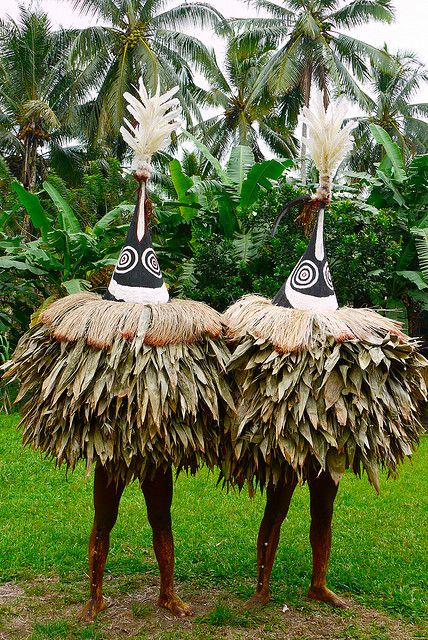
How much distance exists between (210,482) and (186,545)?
1991 millimetres

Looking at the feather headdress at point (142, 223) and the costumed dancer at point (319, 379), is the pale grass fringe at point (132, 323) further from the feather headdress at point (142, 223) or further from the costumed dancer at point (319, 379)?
the costumed dancer at point (319, 379)

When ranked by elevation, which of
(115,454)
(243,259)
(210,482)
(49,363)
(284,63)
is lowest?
(210,482)

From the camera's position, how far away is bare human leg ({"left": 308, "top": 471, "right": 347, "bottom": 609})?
339cm

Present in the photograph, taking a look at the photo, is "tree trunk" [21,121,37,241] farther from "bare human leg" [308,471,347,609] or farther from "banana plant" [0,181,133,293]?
"bare human leg" [308,471,347,609]

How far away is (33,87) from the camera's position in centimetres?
1609

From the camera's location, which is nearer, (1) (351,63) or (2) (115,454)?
(2) (115,454)

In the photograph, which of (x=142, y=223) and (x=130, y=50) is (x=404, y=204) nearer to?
(x=142, y=223)

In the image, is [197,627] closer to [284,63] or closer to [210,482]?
[210,482]

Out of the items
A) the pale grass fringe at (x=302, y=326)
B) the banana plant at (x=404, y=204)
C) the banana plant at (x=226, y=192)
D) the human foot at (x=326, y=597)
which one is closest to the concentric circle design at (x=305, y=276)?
the pale grass fringe at (x=302, y=326)

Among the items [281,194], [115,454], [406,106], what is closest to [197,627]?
[115,454]

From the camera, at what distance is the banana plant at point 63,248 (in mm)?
7998

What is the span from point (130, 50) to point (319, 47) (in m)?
4.84

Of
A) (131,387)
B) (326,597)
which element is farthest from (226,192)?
(131,387)

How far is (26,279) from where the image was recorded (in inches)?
387
